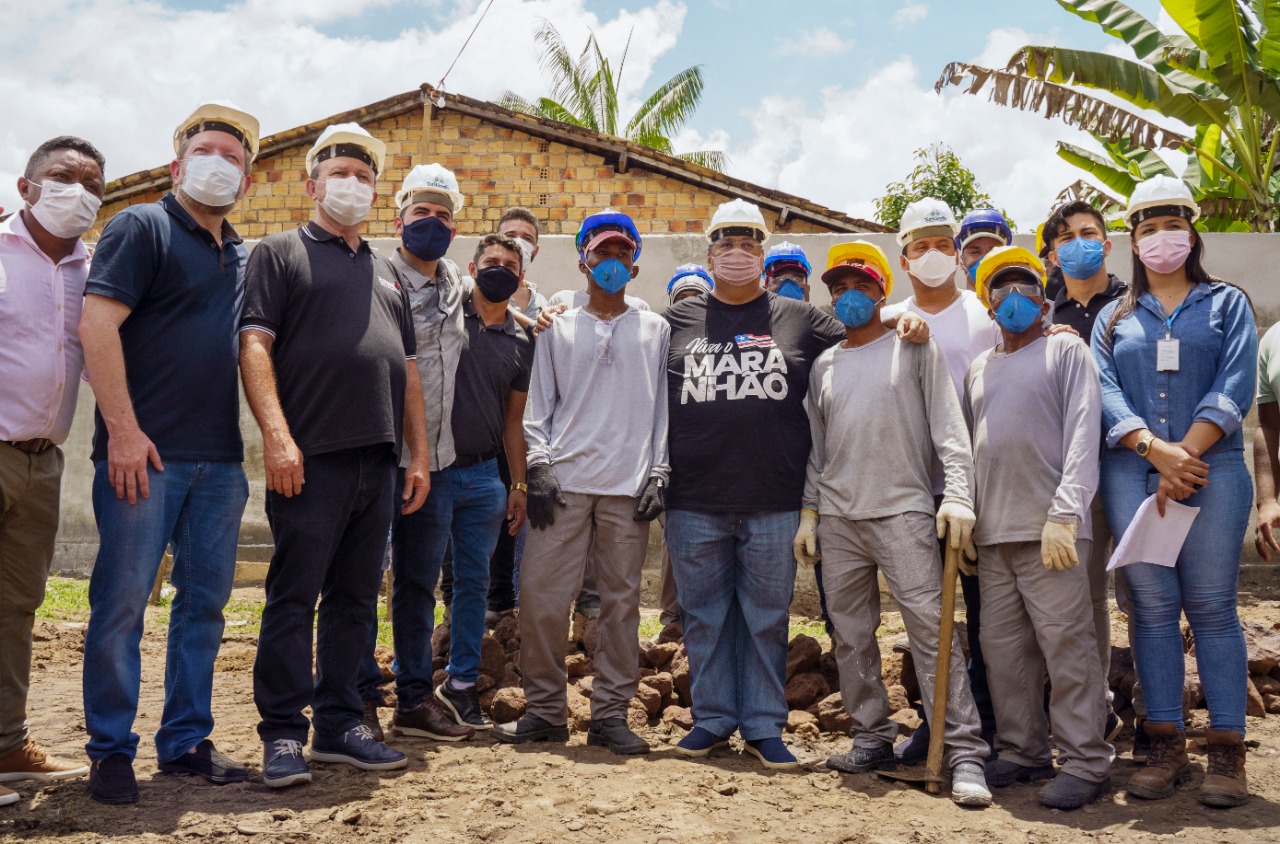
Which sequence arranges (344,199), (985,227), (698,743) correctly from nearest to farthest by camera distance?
(344,199) → (698,743) → (985,227)

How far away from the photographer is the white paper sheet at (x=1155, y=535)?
419 centimetres

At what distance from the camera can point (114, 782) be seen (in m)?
3.85

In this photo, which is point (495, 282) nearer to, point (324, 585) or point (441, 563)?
point (441, 563)

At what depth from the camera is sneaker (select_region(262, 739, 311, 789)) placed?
4.07 m

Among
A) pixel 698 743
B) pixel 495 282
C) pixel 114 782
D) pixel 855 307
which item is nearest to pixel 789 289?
pixel 855 307

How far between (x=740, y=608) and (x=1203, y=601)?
1.88 metres

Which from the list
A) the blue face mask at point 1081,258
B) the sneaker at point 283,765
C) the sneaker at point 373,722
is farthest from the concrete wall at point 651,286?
the sneaker at point 283,765

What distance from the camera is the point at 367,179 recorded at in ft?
14.8

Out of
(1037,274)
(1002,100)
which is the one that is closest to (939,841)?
(1037,274)

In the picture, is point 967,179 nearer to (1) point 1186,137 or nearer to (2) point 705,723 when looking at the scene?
(1) point 1186,137

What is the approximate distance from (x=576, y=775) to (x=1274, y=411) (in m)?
3.32

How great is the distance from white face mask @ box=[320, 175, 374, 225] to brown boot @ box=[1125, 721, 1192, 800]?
12.6ft

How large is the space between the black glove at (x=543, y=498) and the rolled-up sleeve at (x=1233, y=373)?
265cm

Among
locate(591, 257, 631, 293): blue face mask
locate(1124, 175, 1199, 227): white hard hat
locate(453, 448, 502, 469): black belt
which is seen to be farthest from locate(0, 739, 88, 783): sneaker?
locate(1124, 175, 1199, 227): white hard hat
